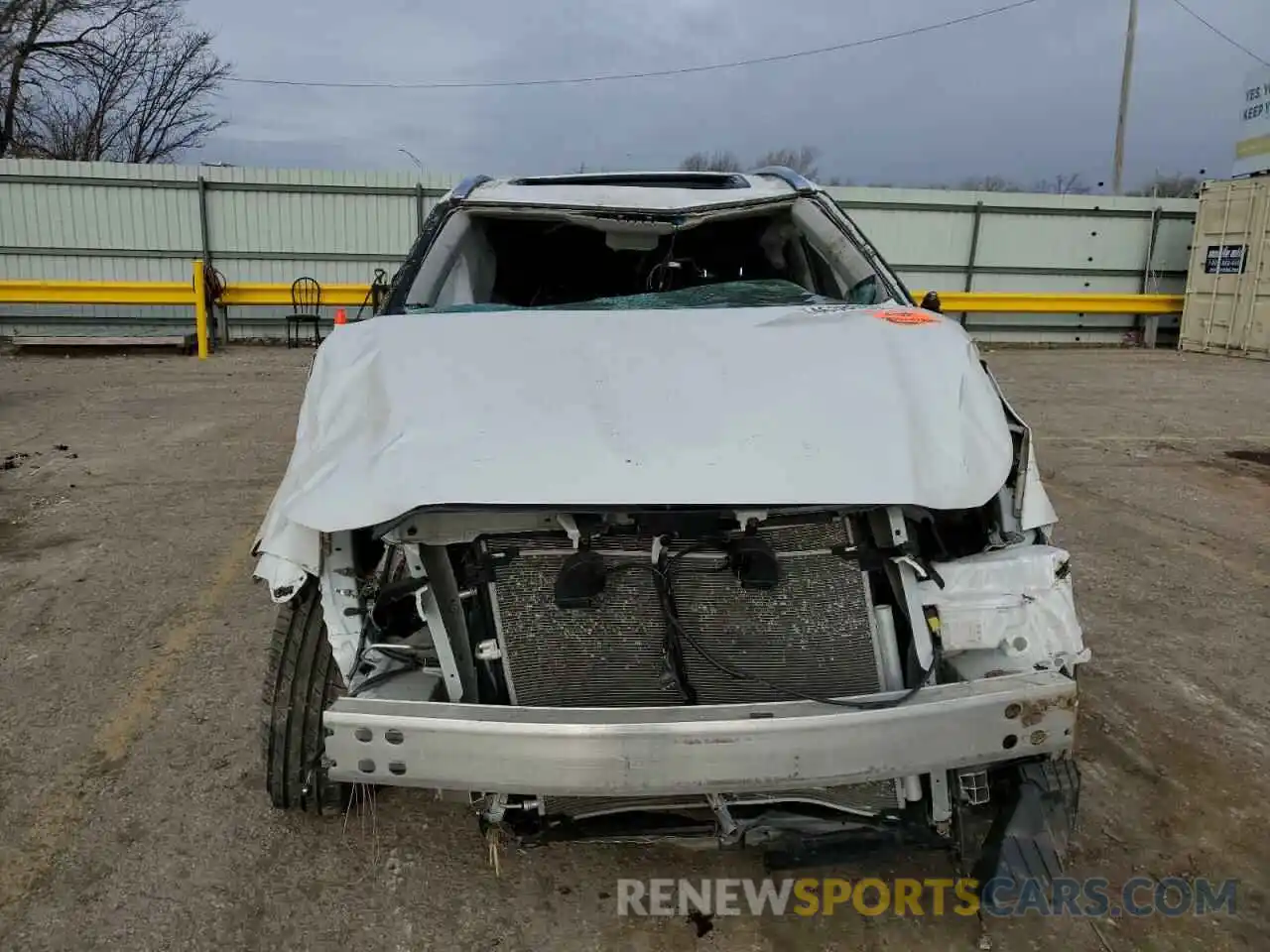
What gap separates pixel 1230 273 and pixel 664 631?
57.6ft

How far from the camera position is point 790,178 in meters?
4.38

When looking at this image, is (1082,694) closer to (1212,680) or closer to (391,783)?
(1212,680)

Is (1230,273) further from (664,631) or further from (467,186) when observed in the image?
(664,631)

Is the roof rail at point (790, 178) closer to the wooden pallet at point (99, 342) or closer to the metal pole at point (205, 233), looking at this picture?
the wooden pallet at point (99, 342)

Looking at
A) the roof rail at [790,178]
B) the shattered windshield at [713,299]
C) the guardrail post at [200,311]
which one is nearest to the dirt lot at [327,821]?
the shattered windshield at [713,299]

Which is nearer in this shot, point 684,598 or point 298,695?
point 684,598

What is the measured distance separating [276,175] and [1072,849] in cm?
1614

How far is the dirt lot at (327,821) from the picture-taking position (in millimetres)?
2490

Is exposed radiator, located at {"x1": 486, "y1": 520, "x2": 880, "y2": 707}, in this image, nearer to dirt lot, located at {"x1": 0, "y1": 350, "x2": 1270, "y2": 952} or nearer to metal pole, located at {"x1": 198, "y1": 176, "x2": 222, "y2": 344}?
dirt lot, located at {"x1": 0, "y1": 350, "x2": 1270, "y2": 952}

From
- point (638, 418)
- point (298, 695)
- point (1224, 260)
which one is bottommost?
point (298, 695)

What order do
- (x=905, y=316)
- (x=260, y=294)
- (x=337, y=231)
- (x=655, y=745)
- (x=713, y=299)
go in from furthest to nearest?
1. (x=337, y=231)
2. (x=260, y=294)
3. (x=713, y=299)
4. (x=905, y=316)
5. (x=655, y=745)

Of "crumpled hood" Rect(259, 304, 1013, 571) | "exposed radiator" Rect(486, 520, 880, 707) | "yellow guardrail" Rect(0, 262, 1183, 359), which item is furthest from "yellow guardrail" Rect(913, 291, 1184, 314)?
"exposed radiator" Rect(486, 520, 880, 707)

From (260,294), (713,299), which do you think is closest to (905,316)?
(713,299)

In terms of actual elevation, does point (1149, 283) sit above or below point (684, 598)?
above
